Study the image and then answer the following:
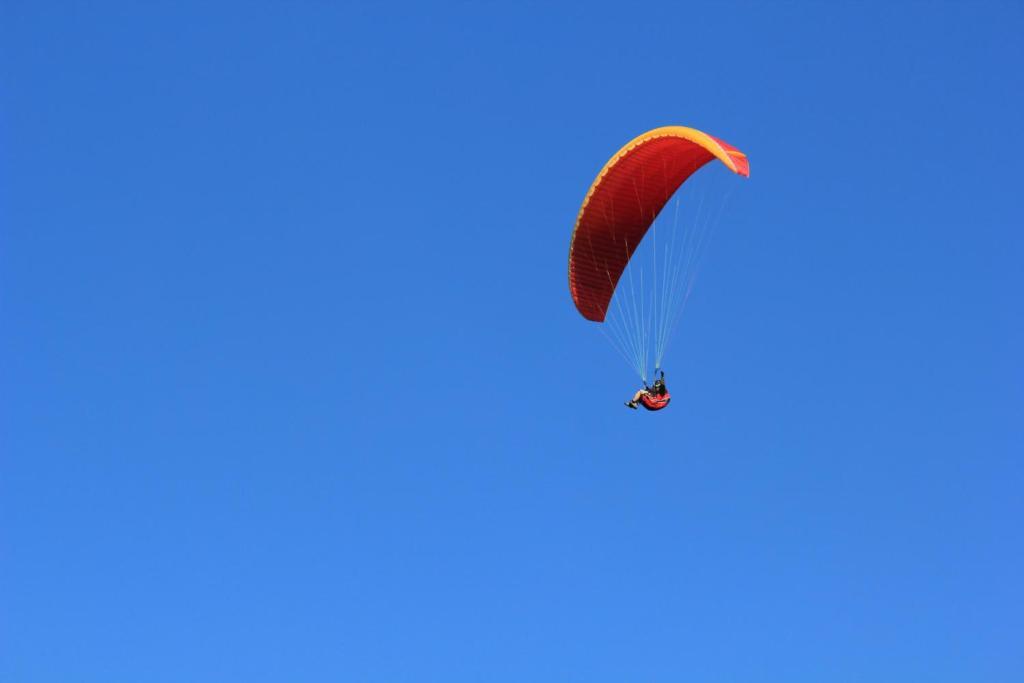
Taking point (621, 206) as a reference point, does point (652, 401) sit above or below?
below

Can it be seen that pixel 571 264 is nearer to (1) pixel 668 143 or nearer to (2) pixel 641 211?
(2) pixel 641 211

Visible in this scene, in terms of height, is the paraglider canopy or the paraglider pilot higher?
the paraglider canopy

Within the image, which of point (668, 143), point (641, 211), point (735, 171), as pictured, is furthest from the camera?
point (641, 211)

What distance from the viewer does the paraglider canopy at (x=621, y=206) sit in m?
41.8

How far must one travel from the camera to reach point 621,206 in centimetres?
4378

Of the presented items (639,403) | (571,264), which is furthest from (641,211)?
(639,403)

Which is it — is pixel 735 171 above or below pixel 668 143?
below

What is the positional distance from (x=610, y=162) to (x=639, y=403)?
5.67 metres

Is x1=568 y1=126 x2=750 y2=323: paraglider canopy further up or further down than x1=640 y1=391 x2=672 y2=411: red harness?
further up

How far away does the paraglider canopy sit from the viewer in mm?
41781

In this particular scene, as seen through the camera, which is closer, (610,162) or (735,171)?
(735,171)

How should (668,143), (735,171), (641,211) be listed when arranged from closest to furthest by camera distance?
(735,171), (668,143), (641,211)

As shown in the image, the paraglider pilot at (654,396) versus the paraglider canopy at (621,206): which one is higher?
the paraglider canopy at (621,206)

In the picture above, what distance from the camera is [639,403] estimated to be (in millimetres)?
42250
